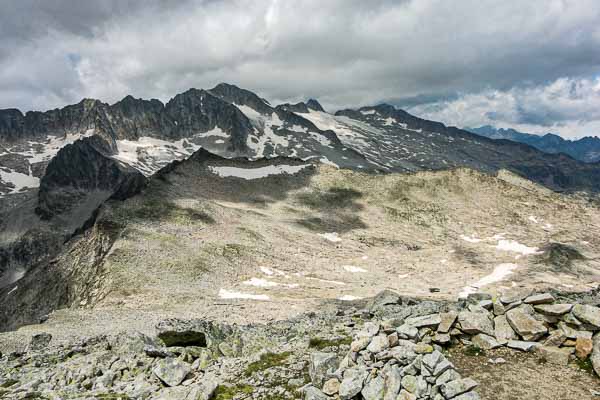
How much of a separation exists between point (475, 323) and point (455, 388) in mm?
4822

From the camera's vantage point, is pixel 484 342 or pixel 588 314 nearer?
pixel 588 314

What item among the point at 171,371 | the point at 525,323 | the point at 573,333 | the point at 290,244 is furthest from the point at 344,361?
the point at 290,244

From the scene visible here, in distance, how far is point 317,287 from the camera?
5984 cm

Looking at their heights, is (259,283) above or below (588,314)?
below

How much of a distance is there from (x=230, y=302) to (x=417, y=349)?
35433 millimetres

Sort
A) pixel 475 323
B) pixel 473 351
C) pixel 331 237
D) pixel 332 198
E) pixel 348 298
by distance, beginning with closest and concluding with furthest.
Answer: pixel 473 351, pixel 475 323, pixel 348 298, pixel 331 237, pixel 332 198

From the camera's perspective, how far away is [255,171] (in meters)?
128

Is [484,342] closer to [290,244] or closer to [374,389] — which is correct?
[374,389]

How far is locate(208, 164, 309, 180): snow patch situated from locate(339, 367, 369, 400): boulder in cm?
10787

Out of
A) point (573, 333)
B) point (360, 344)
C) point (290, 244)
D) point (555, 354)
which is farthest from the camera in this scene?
point (290, 244)

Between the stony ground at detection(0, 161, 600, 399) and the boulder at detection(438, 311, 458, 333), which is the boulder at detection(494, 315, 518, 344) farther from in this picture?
the boulder at detection(438, 311, 458, 333)

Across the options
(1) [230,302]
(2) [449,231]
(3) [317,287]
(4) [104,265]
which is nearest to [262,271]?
(3) [317,287]

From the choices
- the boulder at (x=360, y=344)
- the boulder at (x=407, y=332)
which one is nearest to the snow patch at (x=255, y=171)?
the boulder at (x=360, y=344)

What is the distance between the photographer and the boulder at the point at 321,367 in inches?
622
